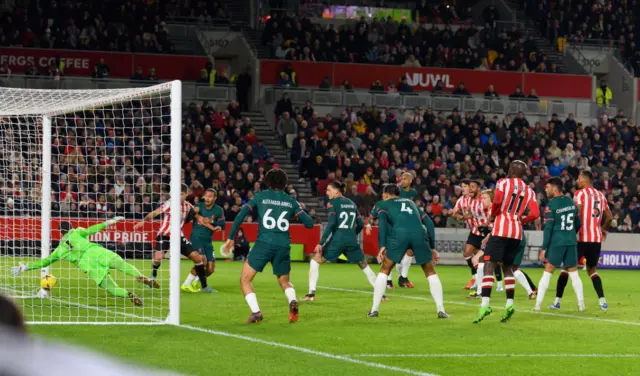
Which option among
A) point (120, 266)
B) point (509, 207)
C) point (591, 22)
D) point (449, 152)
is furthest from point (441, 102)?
point (509, 207)

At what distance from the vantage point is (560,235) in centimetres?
1452

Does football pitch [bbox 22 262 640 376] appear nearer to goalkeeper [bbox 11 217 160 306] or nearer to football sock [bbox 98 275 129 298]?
football sock [bbox 98 275 129 298]

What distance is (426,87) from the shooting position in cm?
3869

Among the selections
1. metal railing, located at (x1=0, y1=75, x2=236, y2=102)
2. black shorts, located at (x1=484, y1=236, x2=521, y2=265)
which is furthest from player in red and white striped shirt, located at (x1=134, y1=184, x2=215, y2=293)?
metal railing, located at (x1=0, y1=75, x2=236, y2=102)

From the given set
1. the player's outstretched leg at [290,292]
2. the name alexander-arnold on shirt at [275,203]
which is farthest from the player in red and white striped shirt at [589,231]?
the name alexander-arnold on shirt at [275,203]

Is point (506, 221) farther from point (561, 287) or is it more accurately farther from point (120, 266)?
point (120, 266)

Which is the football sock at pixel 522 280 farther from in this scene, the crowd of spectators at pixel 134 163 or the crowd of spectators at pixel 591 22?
the crowd of spectators at pixel 591 22

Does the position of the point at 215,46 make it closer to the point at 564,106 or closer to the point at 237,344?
the point at 564,106

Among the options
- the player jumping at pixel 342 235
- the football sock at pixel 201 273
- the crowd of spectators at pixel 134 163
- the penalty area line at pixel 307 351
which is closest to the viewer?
the penalty area line at pixel 307 351

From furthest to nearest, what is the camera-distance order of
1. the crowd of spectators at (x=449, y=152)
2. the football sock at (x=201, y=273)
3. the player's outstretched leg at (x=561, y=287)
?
the crowd of spectators at (x=449, y=152), the football sock at (x=201, y=273), the player's outstretched leg at (x=561, y=287)

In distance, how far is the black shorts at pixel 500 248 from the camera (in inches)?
491

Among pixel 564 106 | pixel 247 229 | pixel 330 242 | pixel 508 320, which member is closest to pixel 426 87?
pixel 564 106

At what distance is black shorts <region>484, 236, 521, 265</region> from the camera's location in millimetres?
12477

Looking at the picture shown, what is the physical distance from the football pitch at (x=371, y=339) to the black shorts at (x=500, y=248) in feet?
2.82
